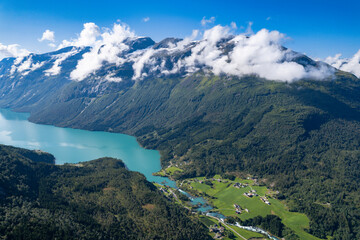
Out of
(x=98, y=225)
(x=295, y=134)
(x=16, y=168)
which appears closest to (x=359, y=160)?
(x=295, y=134)

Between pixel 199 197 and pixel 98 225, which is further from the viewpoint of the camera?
pixel 199 197

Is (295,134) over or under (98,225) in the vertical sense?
over

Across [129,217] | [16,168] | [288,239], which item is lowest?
[288,239]

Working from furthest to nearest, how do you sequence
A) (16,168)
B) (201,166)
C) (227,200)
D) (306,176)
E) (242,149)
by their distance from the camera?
(242,149)
(201,166)
(306,176)
(227,200)
(16,168)

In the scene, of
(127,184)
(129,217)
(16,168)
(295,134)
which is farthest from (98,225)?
(295,134)

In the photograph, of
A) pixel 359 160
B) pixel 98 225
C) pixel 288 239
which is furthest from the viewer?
pixel 359 160

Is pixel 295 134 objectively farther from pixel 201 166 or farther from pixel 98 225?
pixel 98 225
